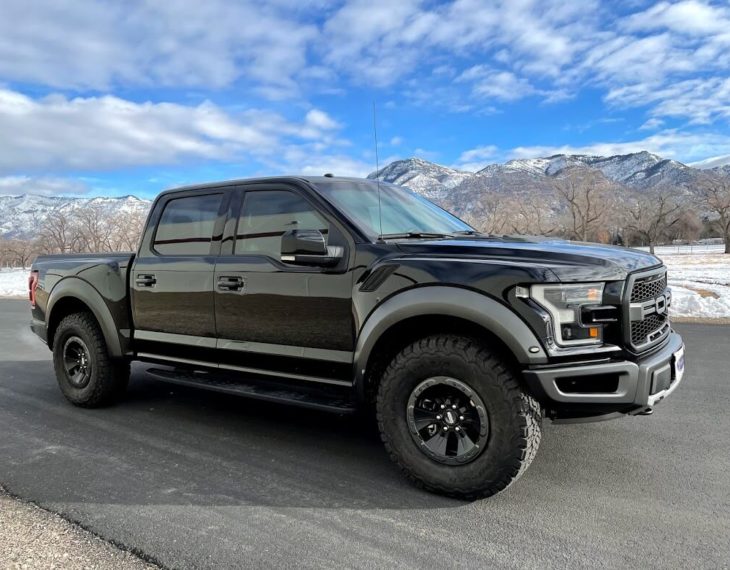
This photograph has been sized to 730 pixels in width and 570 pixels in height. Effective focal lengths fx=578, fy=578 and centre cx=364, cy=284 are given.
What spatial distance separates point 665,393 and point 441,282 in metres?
1.41

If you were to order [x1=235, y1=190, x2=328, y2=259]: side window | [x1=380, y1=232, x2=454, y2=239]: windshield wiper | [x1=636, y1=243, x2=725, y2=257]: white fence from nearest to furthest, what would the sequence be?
[x1=380, y1=232, x2=454, y2=239]: windshield wiper, [x1=235, y1=190, x2=328, y2=259]: side window, [x1=636, y1=243, x2=725, y2=257]: white fence

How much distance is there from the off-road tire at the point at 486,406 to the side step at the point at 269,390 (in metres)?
0.34

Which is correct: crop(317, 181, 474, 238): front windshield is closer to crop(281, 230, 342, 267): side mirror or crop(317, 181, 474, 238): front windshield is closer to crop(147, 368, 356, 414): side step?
crop(281, 230, 342, 267): side mirror

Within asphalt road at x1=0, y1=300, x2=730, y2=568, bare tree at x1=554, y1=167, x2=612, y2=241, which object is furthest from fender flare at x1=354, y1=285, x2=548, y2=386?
bare tree at x1=554, y1=167, x2=612, y2=241

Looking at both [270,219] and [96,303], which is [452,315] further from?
[96,303]

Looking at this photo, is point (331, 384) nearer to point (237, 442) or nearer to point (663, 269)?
point (237, 442)

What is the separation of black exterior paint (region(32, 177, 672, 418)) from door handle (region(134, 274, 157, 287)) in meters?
0.01

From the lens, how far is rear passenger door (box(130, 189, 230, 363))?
4.45m

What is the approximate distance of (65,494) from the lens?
11.2 feet

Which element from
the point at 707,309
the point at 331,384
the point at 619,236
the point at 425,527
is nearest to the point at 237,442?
the point at 331,384

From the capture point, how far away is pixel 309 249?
140 inches

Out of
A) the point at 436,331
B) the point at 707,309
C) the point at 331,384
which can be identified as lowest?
the point at 707,309

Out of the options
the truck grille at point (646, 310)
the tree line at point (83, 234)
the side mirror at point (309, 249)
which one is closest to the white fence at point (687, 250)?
the truck grille at point (646, 310)

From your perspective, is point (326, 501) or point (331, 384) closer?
point (326, 501)
